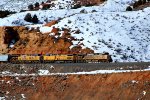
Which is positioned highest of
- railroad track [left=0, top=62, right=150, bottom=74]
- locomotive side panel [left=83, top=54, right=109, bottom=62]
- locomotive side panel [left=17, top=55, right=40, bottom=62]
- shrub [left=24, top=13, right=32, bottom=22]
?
shrub [left=24, top=13, right=32, bottom=22]

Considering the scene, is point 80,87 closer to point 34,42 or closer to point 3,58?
point 3,58

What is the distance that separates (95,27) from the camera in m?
81.1

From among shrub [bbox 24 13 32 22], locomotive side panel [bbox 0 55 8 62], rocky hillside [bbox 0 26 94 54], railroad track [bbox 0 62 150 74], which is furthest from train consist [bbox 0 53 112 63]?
shrub [bbox 24 13 32 22]

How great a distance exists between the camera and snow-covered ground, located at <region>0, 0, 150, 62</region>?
2953 inches

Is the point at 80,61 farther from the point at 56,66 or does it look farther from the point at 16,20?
the point at 16,20

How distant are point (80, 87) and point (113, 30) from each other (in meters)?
23.5

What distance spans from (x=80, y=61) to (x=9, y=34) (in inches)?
632

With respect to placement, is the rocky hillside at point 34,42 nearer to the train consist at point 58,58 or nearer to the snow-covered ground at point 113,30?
the snow-covered ground at point 113,30

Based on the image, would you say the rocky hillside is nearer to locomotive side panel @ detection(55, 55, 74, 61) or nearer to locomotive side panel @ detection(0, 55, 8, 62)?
locomotive side panel @ detection(55, 55, 74, 61)

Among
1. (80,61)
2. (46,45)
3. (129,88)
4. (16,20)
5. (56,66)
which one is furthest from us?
(16,20)

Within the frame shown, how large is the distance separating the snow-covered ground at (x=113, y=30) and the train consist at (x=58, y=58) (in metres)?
3.08

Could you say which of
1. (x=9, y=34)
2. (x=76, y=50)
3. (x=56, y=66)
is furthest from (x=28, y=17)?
(x=56, y=66)

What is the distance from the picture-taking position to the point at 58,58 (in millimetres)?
72312

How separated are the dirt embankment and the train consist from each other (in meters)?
10.7
